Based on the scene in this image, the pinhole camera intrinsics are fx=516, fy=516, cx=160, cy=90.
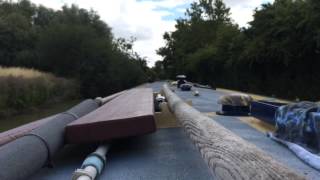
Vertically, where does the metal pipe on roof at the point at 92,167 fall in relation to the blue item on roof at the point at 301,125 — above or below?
below

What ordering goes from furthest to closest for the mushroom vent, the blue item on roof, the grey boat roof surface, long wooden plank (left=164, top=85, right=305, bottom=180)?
the mushroom vent → the blue item on roof → the grey boat roof surface → long wooden plank (left=164, top=85, right=305, bottom=180)

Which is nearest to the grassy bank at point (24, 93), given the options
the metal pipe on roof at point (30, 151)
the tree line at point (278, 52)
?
the tree line at point (278, 52)

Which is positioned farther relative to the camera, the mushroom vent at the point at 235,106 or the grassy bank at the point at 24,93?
the grassy bank at the point at 24,93

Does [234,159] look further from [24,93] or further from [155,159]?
[24,93]

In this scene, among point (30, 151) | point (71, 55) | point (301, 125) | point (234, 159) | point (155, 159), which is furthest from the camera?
point (71, 55)

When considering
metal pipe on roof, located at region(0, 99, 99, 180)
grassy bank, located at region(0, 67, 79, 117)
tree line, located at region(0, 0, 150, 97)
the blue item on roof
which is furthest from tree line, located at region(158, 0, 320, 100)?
metal pipe on roof, located at region(0, 99, 99, 180)

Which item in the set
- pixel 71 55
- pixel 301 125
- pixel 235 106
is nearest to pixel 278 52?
pixel 235 106

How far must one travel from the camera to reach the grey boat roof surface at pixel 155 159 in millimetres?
3357

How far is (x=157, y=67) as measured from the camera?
285ft

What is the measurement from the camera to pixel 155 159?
384cm

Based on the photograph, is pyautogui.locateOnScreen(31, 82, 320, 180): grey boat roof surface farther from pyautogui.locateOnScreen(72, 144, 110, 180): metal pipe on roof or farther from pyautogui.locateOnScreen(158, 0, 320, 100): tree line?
pyautogui.locateOnScreen(158, 0, 320, 100): tree line

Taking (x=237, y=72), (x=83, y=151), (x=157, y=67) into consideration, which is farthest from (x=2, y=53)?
(x=157, y=67)

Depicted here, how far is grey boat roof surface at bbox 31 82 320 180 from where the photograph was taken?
3.36m

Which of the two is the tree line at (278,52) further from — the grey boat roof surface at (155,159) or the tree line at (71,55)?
the grey boat roof surface at (155,159)
